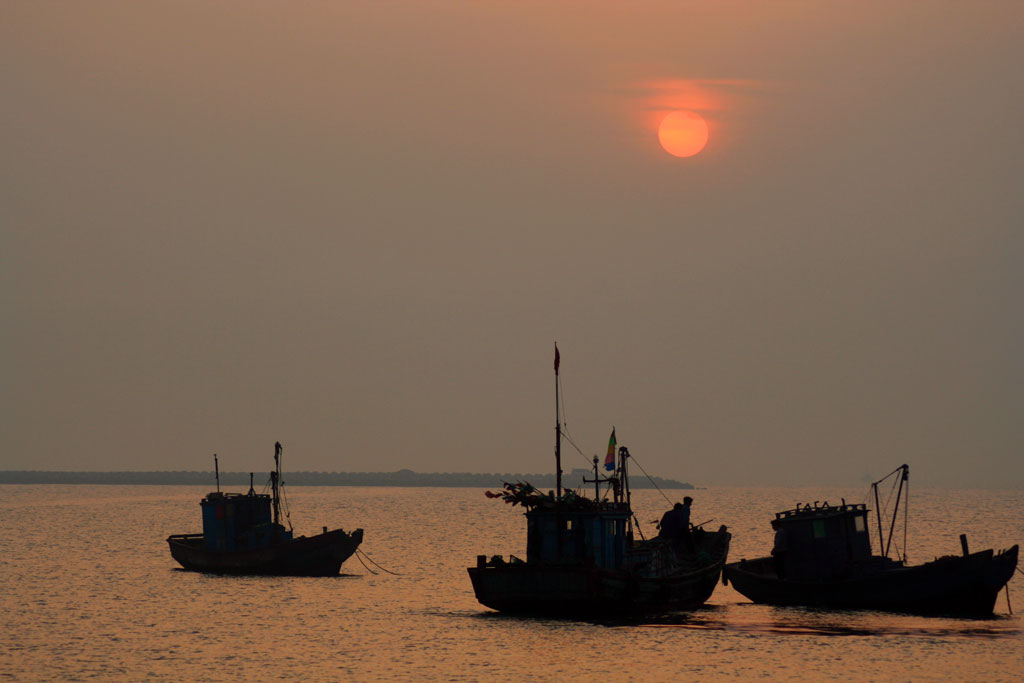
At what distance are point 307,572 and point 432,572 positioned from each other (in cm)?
1339

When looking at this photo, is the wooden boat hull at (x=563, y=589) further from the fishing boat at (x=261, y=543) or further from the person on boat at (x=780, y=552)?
the fishing boat at (x=261, y=543)

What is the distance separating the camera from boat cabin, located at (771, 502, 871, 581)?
58.5m

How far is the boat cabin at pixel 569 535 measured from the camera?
180ft

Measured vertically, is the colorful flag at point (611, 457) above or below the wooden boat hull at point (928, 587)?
above

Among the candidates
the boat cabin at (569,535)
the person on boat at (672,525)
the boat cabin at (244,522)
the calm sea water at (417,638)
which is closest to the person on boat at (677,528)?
the person on boat at (672,525)

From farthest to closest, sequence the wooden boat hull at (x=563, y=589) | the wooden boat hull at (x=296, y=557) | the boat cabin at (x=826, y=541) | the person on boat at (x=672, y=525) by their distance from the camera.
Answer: the wooden boat hull at (x=296, y=557) < the person on boat at (x=672, y=525) < the boat cabin at (x=826, y=541) < the wooden boat hull at (x=563, y=589)

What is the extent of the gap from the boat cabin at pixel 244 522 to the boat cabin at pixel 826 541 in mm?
32558

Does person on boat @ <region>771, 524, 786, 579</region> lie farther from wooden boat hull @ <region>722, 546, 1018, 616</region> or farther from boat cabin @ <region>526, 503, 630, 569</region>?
boat cabin @ <region>526, 503, 630, 569</region>

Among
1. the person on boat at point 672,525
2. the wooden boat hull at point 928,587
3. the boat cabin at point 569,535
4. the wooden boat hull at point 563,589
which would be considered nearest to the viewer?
the wooden boat hull at point 563,589

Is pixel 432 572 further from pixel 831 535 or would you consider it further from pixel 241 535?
pixel 831 535

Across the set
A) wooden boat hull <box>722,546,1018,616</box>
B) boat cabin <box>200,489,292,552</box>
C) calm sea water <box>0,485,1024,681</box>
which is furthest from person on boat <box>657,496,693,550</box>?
boat cabin <box>200,489,292,552</box>

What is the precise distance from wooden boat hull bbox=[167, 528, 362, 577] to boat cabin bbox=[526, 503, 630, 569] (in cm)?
2574

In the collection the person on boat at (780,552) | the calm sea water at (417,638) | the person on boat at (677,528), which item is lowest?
the calm sea water at (417,638)

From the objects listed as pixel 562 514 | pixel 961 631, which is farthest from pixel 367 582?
pixel 961 631
